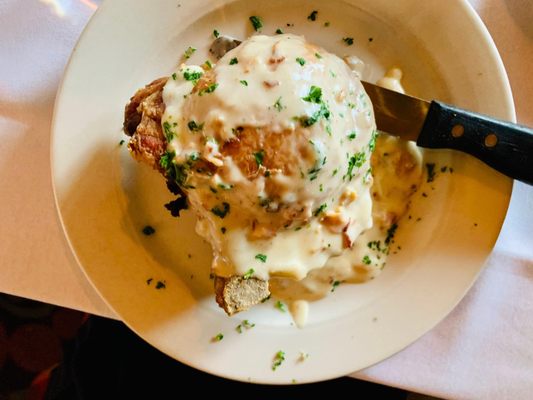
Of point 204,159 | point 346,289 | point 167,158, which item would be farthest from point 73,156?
point 346,289

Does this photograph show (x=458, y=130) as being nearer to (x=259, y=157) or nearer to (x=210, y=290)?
(x=259, y=157)

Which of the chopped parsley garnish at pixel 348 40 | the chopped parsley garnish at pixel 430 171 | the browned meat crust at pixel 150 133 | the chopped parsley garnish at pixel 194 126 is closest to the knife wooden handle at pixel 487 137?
the chopped parsley garnish at pixel 430 171

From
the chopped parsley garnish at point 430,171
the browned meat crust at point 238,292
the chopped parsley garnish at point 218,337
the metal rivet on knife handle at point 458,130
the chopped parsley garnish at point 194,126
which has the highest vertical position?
the metal rivet on knife handle at point 458,130

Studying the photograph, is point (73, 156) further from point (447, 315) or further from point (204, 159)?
point (447, 315)

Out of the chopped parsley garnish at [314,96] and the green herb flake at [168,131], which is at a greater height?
the chopped parsley garnish at [314,96]

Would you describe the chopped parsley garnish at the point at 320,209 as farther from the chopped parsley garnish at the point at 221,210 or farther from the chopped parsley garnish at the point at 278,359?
the chopped parsley garnish at the point at 278,359

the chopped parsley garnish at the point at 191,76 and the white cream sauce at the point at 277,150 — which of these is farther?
the chopped parsley garnish at the point at 191,76
